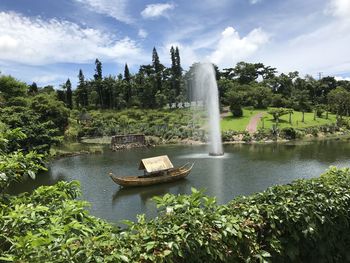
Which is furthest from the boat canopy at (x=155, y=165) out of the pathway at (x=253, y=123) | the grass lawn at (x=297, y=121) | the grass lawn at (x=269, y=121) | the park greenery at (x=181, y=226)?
the grass lawn at (x=297, y=121)

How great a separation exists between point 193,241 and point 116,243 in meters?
0.99

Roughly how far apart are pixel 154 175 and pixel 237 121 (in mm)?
44040

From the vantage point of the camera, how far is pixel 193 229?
4.37 m

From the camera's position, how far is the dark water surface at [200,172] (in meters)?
22.2

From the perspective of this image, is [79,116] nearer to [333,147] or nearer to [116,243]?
[333,147]

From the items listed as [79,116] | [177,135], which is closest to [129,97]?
[79,116]

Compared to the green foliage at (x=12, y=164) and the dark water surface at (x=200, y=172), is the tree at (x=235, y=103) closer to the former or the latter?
the dark water surface at (x=200, y=172)

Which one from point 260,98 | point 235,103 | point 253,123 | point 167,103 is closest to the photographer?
point 253,123

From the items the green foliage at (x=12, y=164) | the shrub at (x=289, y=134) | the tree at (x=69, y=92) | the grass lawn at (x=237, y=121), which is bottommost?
the shrub at (x=289, y=134)

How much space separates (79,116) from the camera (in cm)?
7675

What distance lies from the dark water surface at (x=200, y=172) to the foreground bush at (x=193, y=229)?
1417 centimetres

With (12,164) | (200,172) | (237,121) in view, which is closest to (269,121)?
(237,121)

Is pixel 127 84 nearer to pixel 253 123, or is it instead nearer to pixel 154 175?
pixel 253 123

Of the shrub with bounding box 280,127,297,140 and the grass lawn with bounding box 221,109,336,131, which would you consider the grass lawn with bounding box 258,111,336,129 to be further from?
the shrub with bounding box 280,127,297,140
